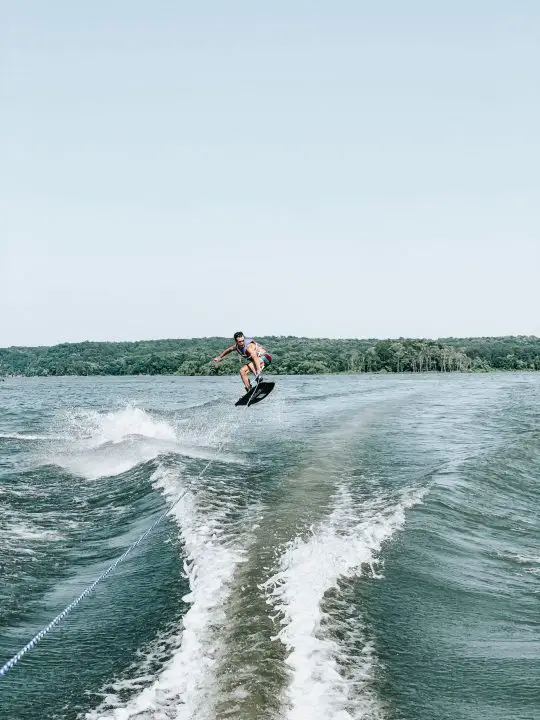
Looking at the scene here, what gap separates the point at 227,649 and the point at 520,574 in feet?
12.5

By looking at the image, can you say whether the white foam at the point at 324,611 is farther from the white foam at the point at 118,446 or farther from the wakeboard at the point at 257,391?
the wakeboard at the point at 257,391

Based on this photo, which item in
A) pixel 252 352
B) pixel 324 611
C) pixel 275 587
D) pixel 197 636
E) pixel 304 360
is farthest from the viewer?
pixel 304 360

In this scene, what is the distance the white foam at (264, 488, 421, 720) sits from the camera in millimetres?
4160

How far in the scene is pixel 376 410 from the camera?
2761 centimetres

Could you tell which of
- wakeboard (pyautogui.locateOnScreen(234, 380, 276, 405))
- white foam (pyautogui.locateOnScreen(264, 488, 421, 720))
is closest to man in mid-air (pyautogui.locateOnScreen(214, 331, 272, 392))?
wakeboard (pyautogui.locateOnScreen(234, 380, 276, 405))

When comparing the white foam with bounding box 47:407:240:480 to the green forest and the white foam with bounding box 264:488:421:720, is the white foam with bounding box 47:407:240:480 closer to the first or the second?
the white foam with bounding box 264:488:421:720

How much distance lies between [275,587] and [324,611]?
2.20 ft

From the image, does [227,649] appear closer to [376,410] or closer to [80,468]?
[80,468]

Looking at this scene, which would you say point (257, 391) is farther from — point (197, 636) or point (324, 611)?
point (197, 636)

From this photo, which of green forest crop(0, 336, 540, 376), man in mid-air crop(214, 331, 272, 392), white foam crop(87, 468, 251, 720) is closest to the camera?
white foam crop(87, 468, 251, 720)

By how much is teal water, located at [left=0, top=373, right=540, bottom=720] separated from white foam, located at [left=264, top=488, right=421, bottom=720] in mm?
19

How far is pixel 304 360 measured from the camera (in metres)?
122

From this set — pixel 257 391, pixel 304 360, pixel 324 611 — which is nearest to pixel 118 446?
pixel 257 391

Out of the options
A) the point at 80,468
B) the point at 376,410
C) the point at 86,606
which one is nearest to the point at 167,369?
the point at 376,410
